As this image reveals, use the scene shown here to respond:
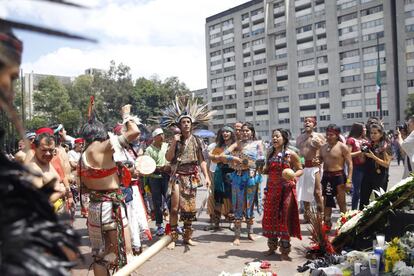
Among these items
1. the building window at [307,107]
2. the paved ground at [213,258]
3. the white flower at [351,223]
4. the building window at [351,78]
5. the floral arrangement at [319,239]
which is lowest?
the paved ground at [213,258]

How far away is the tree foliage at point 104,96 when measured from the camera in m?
56.9

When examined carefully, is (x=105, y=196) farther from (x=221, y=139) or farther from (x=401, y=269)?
(x=221, y=139)

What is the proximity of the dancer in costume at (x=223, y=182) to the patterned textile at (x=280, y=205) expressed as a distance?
1728 millimetres

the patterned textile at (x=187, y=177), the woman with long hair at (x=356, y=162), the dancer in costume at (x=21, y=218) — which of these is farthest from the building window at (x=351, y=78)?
the dancer in costume at (x=21, y=218)

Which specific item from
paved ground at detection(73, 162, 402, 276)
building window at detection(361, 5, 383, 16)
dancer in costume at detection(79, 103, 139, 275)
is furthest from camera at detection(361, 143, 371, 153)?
building window at detection(361, 5, 383, 16)

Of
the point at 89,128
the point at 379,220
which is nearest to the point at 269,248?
the point at 379,220

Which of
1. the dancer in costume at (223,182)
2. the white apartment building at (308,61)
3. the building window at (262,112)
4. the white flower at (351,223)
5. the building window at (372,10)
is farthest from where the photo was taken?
the building window at (262,112)

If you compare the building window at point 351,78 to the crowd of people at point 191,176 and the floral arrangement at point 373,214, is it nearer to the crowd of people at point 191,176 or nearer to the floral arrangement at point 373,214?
the crowd of people at point 191,176

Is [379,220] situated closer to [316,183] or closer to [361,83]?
[316,183]

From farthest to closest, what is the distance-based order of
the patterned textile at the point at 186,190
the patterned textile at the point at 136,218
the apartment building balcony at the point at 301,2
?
1. the apartment building balcony at the point at 301,2
2. the patterned textile at the point at 186,190
3. the patterned textile at the point at 136,218

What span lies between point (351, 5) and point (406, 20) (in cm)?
861

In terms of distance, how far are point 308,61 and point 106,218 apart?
64706 mm

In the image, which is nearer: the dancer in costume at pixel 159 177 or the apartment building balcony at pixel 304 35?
the dancer in costume at pixel 159 177

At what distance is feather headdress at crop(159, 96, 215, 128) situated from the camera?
681cm
